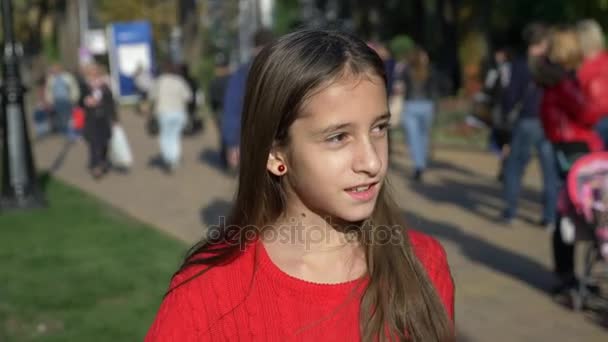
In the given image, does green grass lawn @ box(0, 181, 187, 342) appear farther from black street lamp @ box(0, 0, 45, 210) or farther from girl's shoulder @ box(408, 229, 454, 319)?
girl's shoulder @ box(408, 229, 454, 319)

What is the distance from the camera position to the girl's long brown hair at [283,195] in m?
1.98

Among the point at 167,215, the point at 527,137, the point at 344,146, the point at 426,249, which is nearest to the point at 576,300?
the point at 527,137

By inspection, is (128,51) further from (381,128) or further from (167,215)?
(381,128)

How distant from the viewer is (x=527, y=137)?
8.59 metres

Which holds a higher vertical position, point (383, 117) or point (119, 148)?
point (383, 117)

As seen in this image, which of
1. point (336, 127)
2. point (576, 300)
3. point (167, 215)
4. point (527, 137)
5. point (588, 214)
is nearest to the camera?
point (336, 127)

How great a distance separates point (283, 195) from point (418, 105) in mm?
9469

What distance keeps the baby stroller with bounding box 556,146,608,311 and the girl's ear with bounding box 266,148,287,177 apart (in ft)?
12.5

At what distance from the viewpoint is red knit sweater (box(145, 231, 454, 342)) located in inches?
75.8

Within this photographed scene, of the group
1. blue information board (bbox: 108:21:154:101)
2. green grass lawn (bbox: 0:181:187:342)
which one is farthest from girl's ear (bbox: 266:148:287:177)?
blue information board (bbox: 108:21:154:101)

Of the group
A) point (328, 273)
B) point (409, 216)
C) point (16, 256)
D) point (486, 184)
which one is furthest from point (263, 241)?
point (486, 184)

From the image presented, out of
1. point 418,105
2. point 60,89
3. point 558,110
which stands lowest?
point 60,89

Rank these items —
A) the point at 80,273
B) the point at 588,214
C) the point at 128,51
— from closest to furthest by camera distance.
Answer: the point at 588,214, the point at 80,273, the point at 128,51

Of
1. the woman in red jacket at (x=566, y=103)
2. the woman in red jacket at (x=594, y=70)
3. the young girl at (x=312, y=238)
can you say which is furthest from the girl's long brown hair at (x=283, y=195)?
the woman in red jacket at (x=594, y=70)
